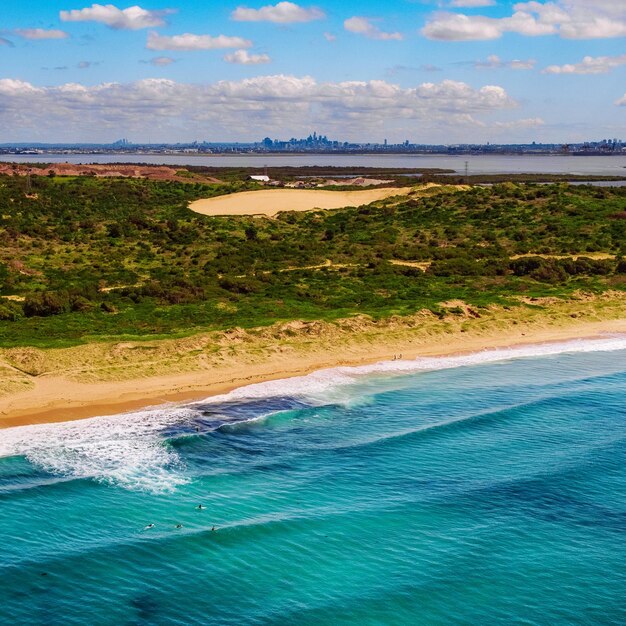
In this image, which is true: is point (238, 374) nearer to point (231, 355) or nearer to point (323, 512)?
point (231, 355)

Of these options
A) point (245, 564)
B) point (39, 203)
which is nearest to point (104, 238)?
point (39, 203)

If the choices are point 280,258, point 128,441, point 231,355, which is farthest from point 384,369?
point 280,258

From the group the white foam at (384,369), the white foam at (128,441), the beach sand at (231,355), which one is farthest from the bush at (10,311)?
the white foam at (384,369)

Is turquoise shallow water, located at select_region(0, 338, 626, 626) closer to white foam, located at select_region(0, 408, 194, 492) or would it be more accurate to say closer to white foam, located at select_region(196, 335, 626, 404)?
white foam, located at select_region(0, 408, 194, 492)

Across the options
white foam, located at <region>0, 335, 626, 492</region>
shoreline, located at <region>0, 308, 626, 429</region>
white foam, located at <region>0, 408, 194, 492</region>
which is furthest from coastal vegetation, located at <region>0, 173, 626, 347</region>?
white foam, located at <region>0, 408, 194, 492</region>

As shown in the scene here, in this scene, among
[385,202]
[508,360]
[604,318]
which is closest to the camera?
[508,360]

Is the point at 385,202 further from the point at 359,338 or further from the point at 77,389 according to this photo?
the point at 77,389
